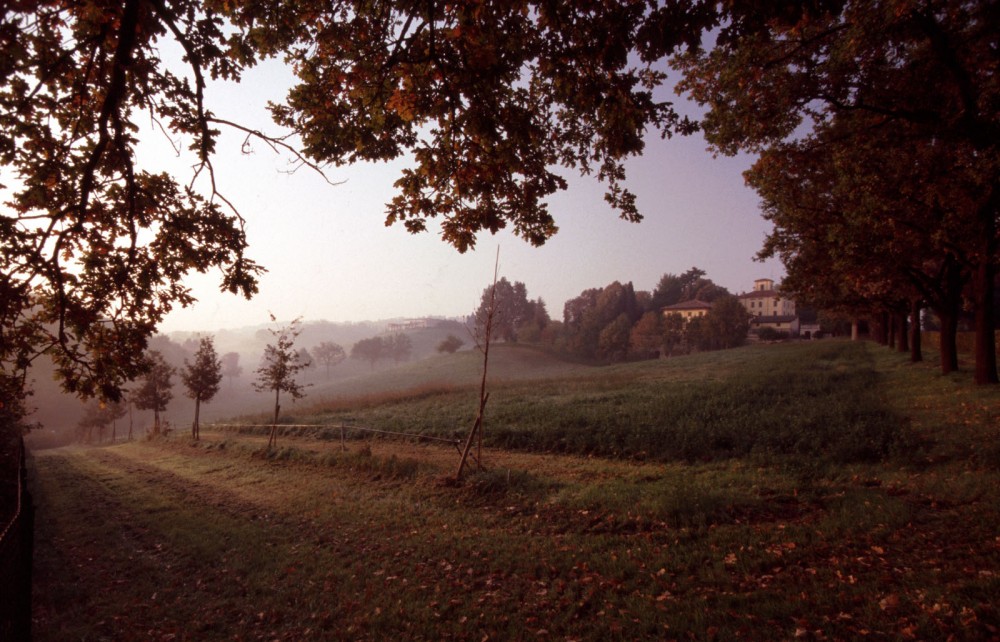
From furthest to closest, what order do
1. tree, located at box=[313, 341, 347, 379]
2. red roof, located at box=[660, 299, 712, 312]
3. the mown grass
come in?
tree, located at box=[313, 341, 347, 379] < red roof, located at box=[660, 299, 712, 312] < the mown grass

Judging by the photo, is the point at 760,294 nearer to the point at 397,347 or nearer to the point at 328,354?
the point at 397,347

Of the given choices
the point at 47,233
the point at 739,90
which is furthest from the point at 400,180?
the point at 739,90

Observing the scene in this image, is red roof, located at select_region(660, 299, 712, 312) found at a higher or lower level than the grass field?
higher

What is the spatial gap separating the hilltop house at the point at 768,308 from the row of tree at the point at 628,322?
41.0ft

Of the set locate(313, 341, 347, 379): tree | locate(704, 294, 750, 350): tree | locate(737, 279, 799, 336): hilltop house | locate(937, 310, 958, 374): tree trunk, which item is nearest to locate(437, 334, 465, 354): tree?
locate(313, 341, 347, 379): tree

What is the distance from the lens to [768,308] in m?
131

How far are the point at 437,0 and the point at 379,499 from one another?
11.6 metres

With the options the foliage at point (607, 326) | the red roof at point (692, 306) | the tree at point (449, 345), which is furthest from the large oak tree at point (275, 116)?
the red roof at point (692, 306)

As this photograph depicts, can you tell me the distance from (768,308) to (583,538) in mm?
143603

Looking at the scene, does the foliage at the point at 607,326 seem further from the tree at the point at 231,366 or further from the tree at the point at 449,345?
the tree at the point at 231,366

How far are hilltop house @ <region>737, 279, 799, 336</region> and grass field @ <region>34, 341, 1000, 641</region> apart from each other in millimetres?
103470

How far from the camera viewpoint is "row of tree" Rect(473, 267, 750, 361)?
82188 millimetres

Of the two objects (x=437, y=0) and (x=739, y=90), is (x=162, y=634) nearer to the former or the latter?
(x=437, y=0)

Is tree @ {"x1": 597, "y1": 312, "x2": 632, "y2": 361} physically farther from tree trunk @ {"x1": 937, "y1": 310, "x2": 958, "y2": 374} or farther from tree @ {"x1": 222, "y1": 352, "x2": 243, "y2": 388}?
tree @ {"x1": 222, "y1": 352, "x2": 243, "y2": 388}
